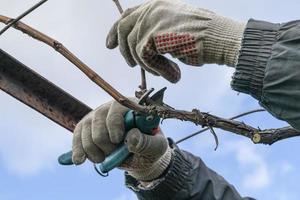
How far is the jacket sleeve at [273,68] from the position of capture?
1.84 meters

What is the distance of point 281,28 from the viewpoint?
6.41ft

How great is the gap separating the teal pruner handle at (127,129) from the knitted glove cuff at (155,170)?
13.2 inches

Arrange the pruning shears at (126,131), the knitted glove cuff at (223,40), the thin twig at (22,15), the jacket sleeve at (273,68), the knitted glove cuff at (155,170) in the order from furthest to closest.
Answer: the knitted glove cuff at (155,170) → the pruning shears at (126,131) → the thin twig at (22,15) → the knitted glove cuff at (223,40) → the jacket sleeve at (273,68)

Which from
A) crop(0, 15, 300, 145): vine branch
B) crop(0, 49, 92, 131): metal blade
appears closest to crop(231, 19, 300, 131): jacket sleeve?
crop(0, 15, 300, 145): vine branch

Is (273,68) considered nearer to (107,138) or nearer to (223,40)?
(223,40)

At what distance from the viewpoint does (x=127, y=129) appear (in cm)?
252

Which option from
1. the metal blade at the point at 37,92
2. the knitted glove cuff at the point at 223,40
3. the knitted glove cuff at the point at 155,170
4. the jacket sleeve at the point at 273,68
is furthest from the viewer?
the knitted glove cuff at the point at 155,170

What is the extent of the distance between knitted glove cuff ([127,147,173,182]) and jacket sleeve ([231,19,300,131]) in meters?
1.01

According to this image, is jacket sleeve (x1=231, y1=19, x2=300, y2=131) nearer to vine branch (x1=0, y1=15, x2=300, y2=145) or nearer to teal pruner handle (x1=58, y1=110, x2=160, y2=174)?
vine branch (x1=0, y1=15, x2=300, y2=145)

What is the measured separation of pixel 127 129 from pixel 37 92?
0.42 metres

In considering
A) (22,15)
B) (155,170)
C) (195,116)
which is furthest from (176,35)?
(155,170)

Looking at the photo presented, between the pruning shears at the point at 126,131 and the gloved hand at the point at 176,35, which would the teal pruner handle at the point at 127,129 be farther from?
the gloved hand at the point at 176,35

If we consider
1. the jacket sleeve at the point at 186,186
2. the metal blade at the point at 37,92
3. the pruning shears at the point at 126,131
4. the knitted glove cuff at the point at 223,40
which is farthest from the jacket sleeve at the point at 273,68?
the jacket sleeve at the point at 186,186

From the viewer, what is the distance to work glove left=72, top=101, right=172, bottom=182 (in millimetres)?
2480
